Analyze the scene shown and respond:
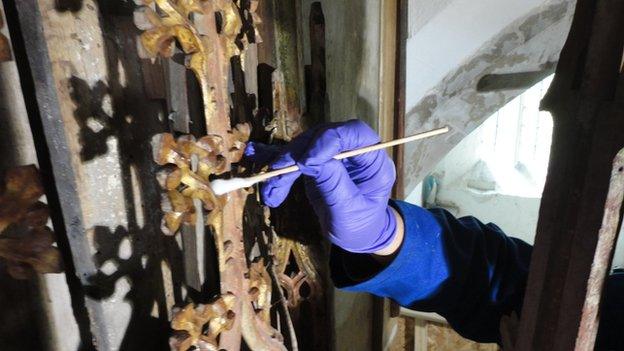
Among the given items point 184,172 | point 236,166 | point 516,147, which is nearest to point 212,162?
point 184,172

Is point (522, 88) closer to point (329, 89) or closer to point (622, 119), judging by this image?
point (329, 89)

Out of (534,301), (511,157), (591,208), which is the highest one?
(591,208)

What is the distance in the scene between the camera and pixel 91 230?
475mm

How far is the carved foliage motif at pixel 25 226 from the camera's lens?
0.37m

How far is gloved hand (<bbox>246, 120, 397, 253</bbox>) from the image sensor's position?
2.15 ft

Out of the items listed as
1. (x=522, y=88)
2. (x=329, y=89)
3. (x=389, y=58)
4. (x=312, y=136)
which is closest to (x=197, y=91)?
(x=312, y=136)

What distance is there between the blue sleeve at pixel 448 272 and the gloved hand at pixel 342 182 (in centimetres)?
8

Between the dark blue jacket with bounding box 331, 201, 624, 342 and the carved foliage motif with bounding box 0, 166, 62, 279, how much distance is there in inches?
25.1

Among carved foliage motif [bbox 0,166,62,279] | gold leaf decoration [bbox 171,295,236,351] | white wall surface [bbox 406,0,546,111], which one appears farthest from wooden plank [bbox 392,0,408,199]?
carved foliage motif [bbox 0,166,62,279]

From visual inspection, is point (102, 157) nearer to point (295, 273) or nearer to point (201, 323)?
point (201, 323)

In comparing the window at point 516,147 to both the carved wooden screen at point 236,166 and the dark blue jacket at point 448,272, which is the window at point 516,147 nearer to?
the dark blue jacket at point 448,272

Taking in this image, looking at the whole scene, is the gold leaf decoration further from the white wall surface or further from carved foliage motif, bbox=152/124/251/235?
the white wall surface

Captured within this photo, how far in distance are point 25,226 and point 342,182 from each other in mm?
466

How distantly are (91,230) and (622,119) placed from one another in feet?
2.11
